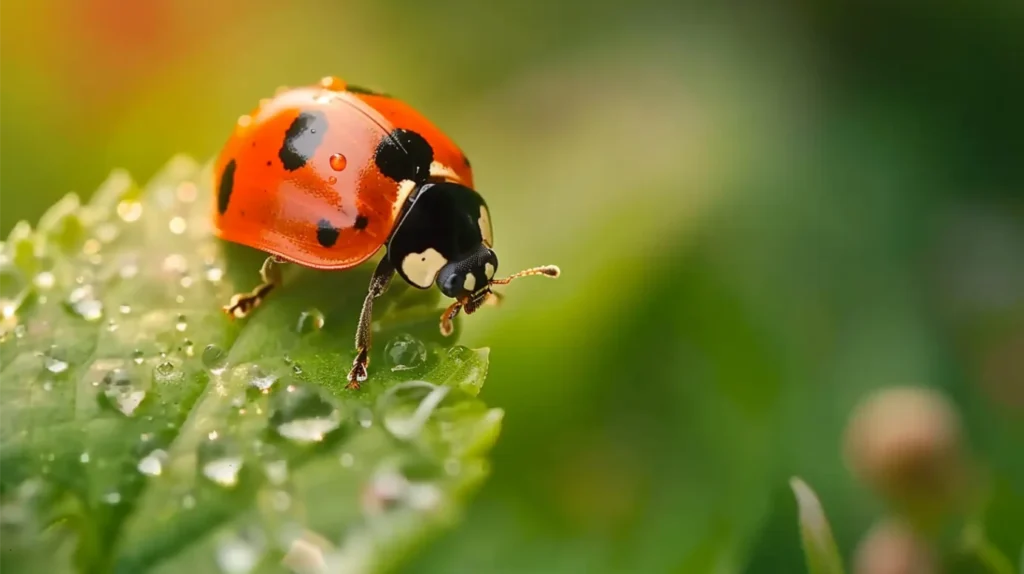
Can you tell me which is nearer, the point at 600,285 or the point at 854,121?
the point at 600,285

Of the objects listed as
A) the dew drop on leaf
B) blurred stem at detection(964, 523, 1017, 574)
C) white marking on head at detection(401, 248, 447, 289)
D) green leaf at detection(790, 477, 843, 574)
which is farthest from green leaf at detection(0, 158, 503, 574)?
blurred stem at detection(964, 523, 1017, 574)

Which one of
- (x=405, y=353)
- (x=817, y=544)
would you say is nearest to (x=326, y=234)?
(x=405, y=353)

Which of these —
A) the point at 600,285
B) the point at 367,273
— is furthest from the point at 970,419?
the point at 367,273

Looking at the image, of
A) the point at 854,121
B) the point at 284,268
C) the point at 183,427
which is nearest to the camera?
the point at 183,427

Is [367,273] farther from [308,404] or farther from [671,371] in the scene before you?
[671,371]

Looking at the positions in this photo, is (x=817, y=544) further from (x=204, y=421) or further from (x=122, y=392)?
(x=122, y=392)

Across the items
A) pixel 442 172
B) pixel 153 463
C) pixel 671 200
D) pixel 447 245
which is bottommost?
→ pixel 671 200

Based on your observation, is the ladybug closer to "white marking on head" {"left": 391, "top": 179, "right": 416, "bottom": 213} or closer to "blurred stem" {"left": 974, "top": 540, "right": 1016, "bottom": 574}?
"white marking on head" {"left": 391, "top": 179, "right": 416, "bottom": 213}
